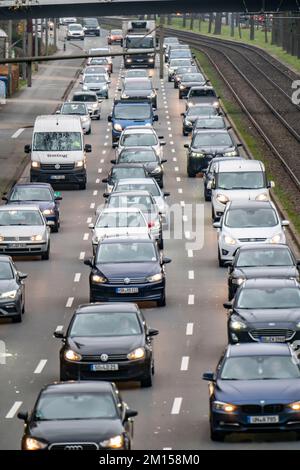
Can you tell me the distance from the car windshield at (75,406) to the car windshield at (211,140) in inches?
1505

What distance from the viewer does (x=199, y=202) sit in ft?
186

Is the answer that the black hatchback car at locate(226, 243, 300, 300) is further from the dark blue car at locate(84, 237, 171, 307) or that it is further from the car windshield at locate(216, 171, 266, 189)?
the car windshield at locate(216, 171, 266, 189)

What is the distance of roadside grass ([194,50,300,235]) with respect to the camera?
177 ft

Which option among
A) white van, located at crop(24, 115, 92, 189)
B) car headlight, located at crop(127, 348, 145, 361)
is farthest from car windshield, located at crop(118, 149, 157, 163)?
car headlight, located at crop(127, 348, 145, 361)

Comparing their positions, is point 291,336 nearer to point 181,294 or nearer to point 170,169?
point 181,294

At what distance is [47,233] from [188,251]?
4.06 m

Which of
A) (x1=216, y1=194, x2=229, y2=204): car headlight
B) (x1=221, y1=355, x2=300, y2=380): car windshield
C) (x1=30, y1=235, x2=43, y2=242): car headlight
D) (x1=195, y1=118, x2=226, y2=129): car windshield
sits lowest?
(x1=195, y1=118, x2=226, y2=129): car windshield

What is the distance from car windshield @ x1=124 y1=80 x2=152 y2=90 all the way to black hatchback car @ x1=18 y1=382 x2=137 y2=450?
64.1 m

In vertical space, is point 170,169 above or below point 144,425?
below

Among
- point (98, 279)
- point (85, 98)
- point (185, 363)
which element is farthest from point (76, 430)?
point (85, 98)

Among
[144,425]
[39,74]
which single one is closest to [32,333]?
[144,425]

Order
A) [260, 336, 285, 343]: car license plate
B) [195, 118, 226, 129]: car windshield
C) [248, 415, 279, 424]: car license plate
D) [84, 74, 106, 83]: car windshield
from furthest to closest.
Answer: [84, 74, 106, 83]: car windshield < [195, 118, 226, 129]: car windshield < [260, 336, 285, 343]: car license plate < [248, 415, 279, 424]: car license plate

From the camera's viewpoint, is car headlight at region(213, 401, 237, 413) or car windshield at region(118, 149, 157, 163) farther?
car windshield at region(118, 149, 157, 163)

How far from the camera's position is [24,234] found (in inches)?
1767
